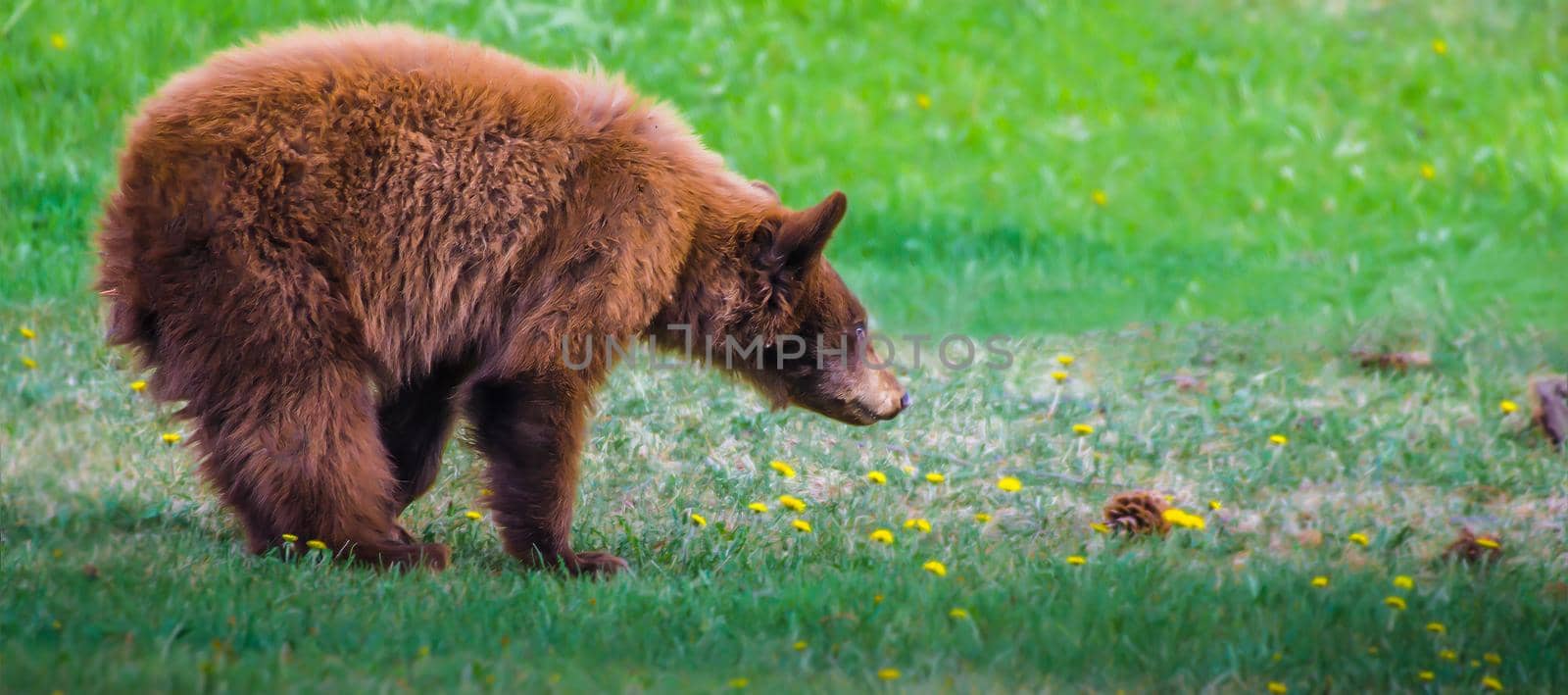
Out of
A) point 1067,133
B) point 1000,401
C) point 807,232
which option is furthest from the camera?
Answer: point 1067,133

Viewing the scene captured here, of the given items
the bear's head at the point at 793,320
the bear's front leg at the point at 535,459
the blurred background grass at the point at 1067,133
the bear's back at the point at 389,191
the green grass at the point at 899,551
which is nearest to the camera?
the green grass at the point at 899,551

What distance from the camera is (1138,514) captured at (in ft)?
19.4

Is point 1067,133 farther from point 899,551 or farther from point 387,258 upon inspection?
point 387,258

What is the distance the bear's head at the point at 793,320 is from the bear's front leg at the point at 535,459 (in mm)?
762

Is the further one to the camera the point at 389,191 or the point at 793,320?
the point at 793,320

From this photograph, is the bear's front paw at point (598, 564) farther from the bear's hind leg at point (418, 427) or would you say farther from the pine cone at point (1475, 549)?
the pine cone at point (1475, 549)

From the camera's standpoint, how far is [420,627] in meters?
4.10

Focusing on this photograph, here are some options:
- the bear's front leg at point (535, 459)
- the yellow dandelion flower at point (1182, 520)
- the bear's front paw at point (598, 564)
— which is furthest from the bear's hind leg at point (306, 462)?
the yellow dandelion flower at point (1182, 520)

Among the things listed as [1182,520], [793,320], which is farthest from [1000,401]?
[793,320]

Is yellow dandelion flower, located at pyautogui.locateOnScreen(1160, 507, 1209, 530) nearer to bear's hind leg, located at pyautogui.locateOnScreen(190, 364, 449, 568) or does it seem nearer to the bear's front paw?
the bear's front paw

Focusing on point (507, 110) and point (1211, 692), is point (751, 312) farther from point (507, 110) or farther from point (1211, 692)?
point (1211, 692)

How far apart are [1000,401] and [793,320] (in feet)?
6.91

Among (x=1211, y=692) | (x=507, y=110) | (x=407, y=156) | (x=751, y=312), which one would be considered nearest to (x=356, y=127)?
(x=407, y=156)

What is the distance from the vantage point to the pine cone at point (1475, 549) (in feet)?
18.6
